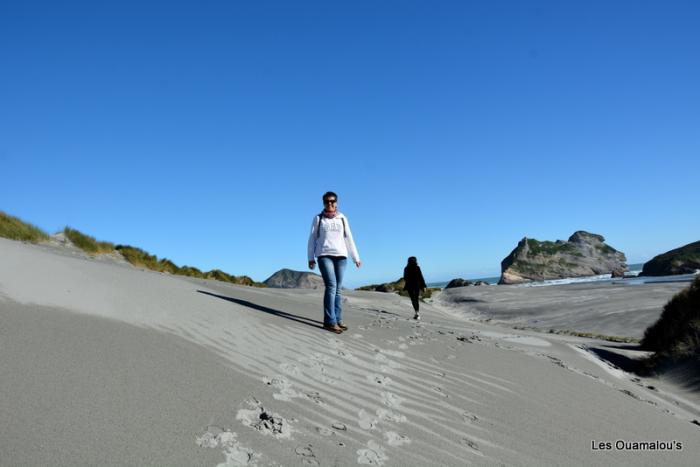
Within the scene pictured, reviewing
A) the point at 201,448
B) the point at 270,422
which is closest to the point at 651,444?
the point at 270,422

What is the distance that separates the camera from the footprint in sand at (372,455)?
2.68 metres

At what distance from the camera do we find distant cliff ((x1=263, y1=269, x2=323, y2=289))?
43.1m

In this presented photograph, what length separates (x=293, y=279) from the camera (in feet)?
152

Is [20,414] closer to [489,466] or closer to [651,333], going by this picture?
[489,466]

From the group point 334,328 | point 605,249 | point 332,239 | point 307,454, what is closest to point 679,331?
point 334,328

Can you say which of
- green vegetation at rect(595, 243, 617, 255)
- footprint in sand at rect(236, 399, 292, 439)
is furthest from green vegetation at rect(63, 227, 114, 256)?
green vegetation at rect(595, 243, 617, 255)

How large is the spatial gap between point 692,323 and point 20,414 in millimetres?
8611

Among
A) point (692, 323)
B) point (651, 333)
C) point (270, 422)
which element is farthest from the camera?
point (651, 333)

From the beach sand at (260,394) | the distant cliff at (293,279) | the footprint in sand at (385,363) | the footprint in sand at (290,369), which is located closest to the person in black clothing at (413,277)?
the beach sand at (260,394)

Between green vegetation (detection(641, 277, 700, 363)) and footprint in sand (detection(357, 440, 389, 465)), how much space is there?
6124 mm

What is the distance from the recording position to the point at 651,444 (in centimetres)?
383

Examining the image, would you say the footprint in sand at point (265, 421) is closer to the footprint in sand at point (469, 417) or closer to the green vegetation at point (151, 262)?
the footprint in sand at point (469, 417)

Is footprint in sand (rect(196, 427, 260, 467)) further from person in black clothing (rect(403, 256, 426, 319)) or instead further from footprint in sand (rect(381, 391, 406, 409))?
person in black clothing (rect(403, 256, 426, 319))

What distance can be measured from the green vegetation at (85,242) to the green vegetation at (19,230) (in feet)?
3.08
